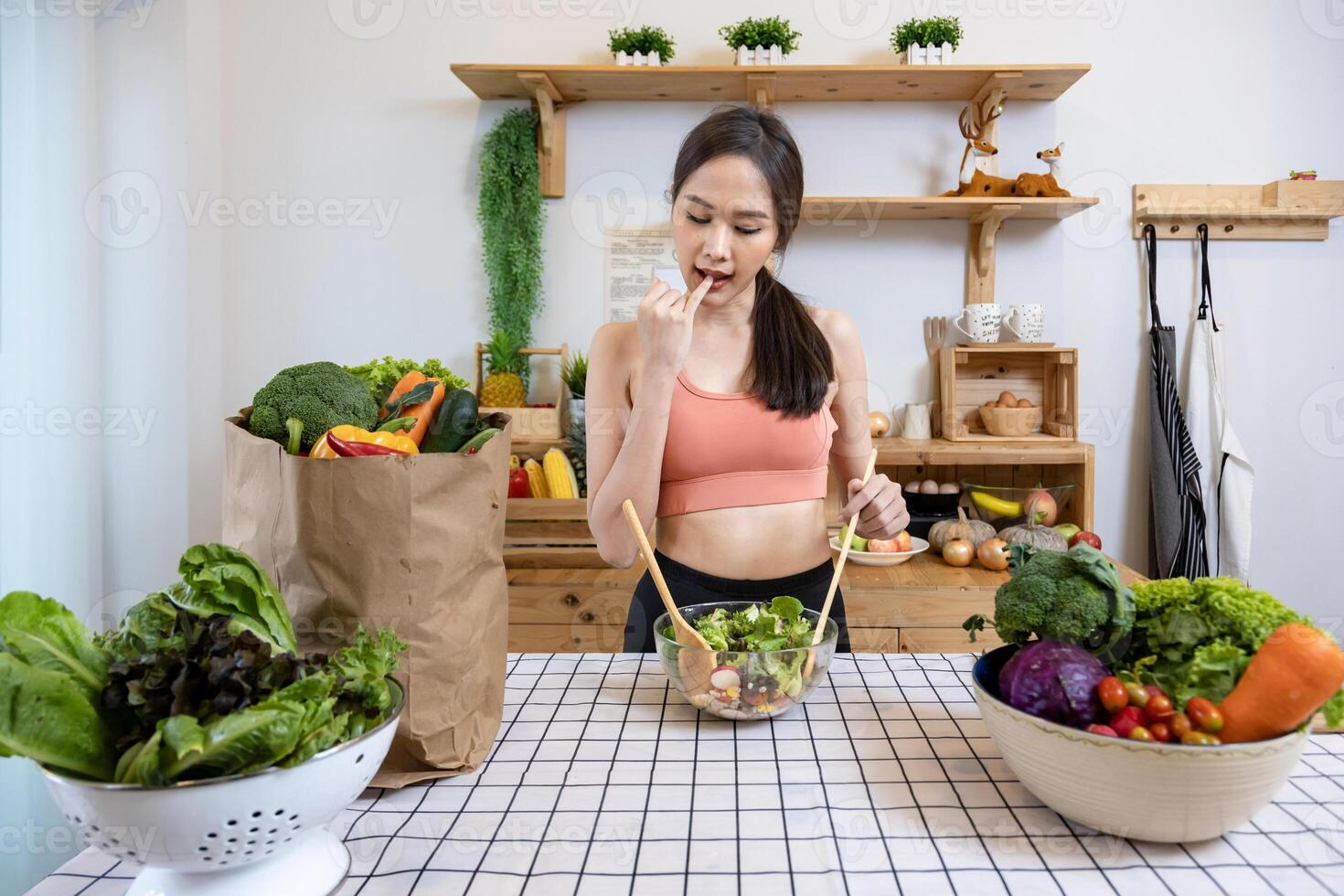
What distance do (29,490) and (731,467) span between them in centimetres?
153

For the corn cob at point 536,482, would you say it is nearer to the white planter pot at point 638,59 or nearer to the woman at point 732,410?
the woman at point 732,410

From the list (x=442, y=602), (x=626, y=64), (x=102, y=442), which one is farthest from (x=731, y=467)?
(x=102, y=442)

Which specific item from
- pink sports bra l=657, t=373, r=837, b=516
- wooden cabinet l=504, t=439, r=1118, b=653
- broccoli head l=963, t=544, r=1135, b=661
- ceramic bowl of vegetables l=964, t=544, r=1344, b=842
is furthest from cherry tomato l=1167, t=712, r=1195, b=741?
wooden cabinet l=504, t=439, r=1118, b=653

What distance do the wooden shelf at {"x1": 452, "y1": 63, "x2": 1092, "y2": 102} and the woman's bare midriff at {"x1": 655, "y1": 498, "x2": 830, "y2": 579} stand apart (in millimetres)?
1413

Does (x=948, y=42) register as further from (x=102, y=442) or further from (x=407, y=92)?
(x=102, y=442)

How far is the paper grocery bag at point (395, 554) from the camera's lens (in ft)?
2.38

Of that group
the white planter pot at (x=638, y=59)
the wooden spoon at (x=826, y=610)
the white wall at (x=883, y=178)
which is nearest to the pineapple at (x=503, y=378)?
the white wall at (x=883, y=178)

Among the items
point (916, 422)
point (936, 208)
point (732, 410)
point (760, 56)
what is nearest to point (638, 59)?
point (760, 56)

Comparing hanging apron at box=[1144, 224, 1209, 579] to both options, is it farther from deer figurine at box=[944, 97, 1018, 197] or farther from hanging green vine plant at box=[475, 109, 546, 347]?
hanging green vine plant at box=[475, 109, 546, 347]

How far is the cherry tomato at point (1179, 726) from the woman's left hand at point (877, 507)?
415mm

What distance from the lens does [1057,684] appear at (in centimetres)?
68

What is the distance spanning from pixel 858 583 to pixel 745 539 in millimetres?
793

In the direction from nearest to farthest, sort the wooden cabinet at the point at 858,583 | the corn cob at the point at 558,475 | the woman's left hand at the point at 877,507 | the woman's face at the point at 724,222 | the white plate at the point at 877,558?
the woman's left hand at the point at 877,507
the woman's face at the point at 724,222
the wooden cabinet at the point at 858,583
the white plate at the point at 877,558
the corn cob at the point at 558,475

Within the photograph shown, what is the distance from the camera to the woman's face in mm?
1268
